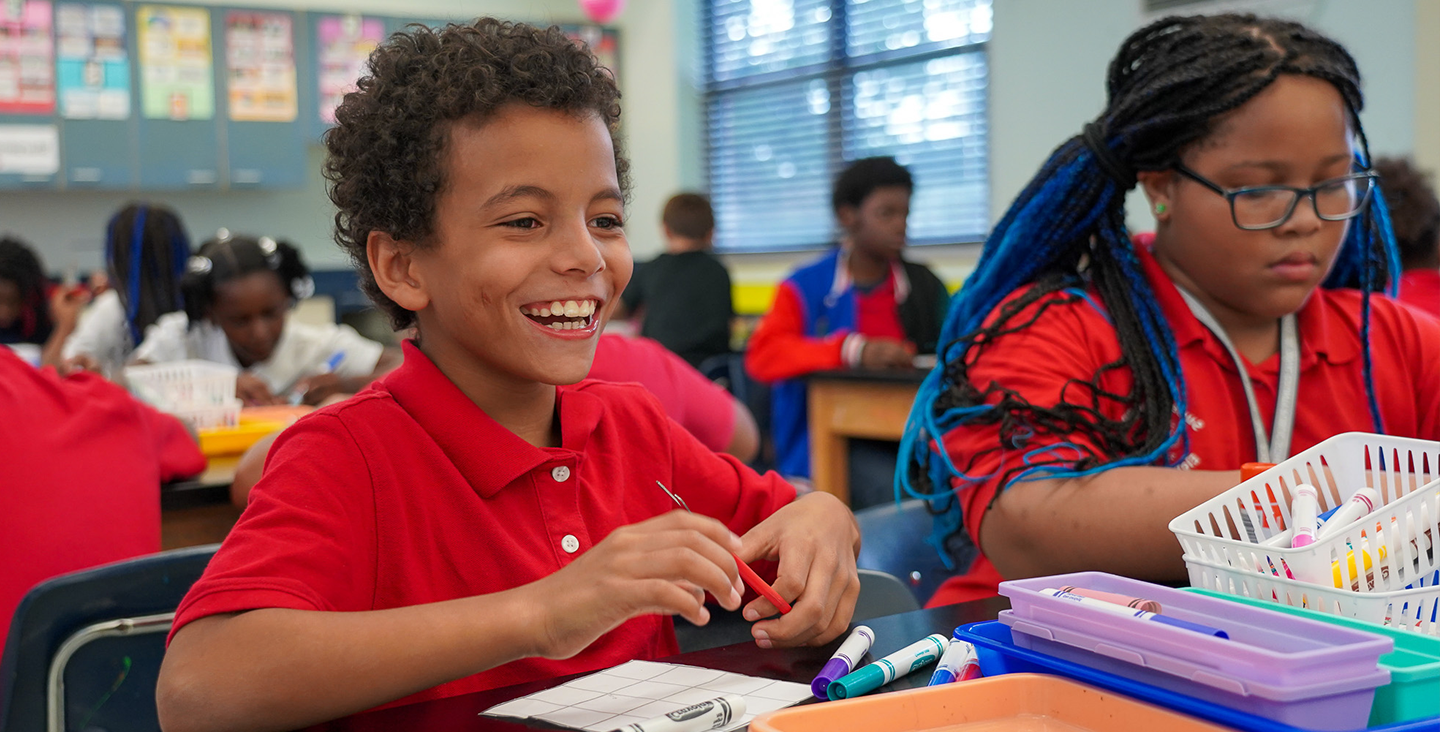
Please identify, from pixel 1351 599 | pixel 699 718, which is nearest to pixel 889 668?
pixel 699 718

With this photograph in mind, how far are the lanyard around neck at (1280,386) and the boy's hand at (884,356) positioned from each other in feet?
6.57

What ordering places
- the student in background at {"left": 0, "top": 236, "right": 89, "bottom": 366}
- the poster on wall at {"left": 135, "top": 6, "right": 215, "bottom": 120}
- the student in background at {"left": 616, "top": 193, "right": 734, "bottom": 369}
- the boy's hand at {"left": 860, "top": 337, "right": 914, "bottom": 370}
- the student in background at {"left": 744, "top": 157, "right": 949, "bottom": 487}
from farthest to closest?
the poster on wall at {"left": 135, "top": 6, "right": 215, "bottom": 120} → the student in background at {"left": 0, "top": 236, "right": 89, "bottom": 366} → the student in background at {"left": 616, "top": 193, "right": 734, "bottom": 369} → the student in background at {"left": 744, "top": 157, "right": 949, "bottom": 487} → the boy's hand at {"left": 860, "top": 337, "right": 914, "bottom": 370}

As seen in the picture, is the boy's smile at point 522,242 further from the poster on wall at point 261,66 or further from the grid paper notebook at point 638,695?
the poster on wall at point 261,66

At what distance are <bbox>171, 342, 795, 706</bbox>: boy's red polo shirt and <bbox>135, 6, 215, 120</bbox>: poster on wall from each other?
615 centimetres

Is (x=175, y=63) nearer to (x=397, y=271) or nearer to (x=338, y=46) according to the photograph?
(x=338, y=46)

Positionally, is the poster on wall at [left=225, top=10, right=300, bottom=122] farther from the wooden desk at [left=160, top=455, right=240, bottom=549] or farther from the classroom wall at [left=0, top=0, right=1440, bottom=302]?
the wooden desk at [left=160, top=455, right=240, bottom=549]

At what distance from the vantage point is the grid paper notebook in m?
0.75

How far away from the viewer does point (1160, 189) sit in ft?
4.79

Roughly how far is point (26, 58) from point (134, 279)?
2751mm

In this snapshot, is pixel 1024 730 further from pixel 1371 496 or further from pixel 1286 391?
pixel 1286 391

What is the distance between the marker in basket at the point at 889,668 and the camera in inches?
31.0

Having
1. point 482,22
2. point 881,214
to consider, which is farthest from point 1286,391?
point 881,214

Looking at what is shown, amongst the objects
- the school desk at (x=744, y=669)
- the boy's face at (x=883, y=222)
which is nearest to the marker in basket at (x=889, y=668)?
the school desk at (x=744, y=669)

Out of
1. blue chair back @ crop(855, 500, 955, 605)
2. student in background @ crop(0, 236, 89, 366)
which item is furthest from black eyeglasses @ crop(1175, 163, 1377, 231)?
student in background @ crop(0, 236, 89, 366)
